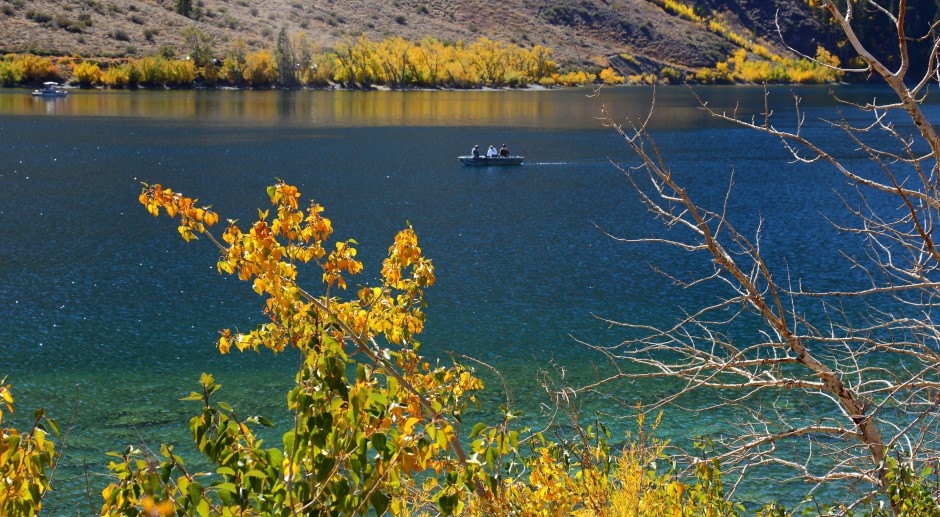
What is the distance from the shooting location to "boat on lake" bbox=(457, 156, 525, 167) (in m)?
42.9

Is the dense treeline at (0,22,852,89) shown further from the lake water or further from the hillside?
the lake water

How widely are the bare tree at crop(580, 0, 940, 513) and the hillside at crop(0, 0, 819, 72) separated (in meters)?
84.0

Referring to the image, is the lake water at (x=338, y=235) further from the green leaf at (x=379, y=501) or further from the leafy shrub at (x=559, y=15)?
the leafy shrub at (x=559, y=15)

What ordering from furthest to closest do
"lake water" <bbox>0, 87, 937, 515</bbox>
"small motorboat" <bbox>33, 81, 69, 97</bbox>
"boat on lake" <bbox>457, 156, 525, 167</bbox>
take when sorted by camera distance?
1. "small motorboat" <bbox>33, 81, 69, 97</bbox>
2. "boat on lake" <bbox>457, 156, 525, 167</bbox>
3. "lake water" <bbox>0, 87, 937, 515</bbox>

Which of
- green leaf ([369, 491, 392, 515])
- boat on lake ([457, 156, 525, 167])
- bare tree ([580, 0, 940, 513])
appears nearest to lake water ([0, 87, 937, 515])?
boat on lake ([457, 156, 525, 167])

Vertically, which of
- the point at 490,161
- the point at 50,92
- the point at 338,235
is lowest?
the point at 338,235

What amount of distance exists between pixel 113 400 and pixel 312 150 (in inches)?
1343

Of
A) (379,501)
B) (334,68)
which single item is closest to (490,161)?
(379,501)

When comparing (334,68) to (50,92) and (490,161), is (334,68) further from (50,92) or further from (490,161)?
(490,161)

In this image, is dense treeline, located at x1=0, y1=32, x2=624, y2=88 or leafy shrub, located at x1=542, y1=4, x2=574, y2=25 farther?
leafy shrub, located at x1=542, y1=4, x2=574, y2=25

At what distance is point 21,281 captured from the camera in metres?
21.7

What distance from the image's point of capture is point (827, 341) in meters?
6.97

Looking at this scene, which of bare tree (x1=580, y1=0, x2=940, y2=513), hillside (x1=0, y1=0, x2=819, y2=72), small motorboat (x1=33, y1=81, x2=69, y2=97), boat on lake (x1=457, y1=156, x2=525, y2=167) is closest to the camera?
bare tree (x1=580, y1=0, x2=940, y2=513)

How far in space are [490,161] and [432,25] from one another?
96.4 meters
